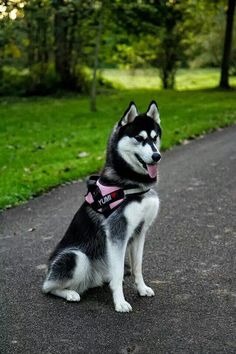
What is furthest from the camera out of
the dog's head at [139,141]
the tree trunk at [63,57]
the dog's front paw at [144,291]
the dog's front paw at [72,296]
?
the tree trunk at [63,57]

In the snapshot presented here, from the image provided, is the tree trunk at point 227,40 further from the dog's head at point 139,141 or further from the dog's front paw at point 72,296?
the dog's front paw at point 72,296

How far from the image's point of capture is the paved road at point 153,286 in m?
4.53

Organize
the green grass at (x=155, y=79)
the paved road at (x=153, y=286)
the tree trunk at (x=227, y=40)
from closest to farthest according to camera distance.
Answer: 1. the paved road at (x=153, y=286)
2. the tree trunk at (x=227, y=40)
3. the green grass at (x=155, y=79)

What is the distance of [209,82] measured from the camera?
137ft

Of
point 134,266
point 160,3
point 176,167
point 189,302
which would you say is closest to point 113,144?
point 134,266

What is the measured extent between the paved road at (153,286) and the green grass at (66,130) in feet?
3.15

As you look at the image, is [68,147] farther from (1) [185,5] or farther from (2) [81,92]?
(1) [185,5]

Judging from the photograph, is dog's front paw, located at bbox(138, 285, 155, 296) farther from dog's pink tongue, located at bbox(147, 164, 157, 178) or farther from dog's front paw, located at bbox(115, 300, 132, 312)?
dog's pink tongue, located at bbox(147, 164, 157, 178)

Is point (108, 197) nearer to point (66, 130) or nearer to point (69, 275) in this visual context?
point (69, 275)

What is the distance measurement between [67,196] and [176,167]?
2.90 meters

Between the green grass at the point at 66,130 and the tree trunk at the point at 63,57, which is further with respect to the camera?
the tree trunk at the point at 63,57

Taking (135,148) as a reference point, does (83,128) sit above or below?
below

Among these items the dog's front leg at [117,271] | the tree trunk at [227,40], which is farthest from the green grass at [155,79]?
the dog's front leg at [117,271]

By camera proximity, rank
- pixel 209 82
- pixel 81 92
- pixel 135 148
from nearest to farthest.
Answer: pixel 135 148 → pixel 81 92 → pixel 209 82
